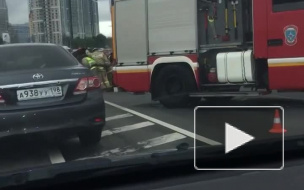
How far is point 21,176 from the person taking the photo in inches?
88.3

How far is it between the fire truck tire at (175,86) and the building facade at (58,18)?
309 cm

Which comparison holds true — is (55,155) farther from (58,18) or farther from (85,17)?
(85,17)

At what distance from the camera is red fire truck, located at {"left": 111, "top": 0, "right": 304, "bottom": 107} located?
26.8ft

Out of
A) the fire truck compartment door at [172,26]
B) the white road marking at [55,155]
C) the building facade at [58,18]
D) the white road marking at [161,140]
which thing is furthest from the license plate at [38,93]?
the fire truck compartment door at [172,26]

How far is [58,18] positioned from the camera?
623 centimetres

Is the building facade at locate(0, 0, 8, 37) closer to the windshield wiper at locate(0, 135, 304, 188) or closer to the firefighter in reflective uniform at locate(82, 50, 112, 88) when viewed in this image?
the firefighter in reflective uniform at locate(82, 50, 112, 88)

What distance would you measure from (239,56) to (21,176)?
6.97 metres

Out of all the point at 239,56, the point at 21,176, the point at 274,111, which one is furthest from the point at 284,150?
the point at 239,56

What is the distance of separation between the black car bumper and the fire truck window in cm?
408

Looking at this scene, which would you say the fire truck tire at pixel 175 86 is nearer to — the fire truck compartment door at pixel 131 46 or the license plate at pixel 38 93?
the fire truck compartment door at pixel 131 46

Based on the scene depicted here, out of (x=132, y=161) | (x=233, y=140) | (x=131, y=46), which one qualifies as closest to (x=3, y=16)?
(x=132, y=161)

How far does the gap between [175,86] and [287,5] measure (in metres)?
2.71

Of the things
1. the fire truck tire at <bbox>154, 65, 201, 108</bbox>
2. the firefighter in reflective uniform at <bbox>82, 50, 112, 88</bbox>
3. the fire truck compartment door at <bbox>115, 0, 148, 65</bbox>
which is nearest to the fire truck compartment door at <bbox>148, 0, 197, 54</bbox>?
the fire truck compartment door at <bbox>115, 0, 148, 65</bbox>

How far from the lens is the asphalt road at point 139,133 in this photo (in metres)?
4.77
